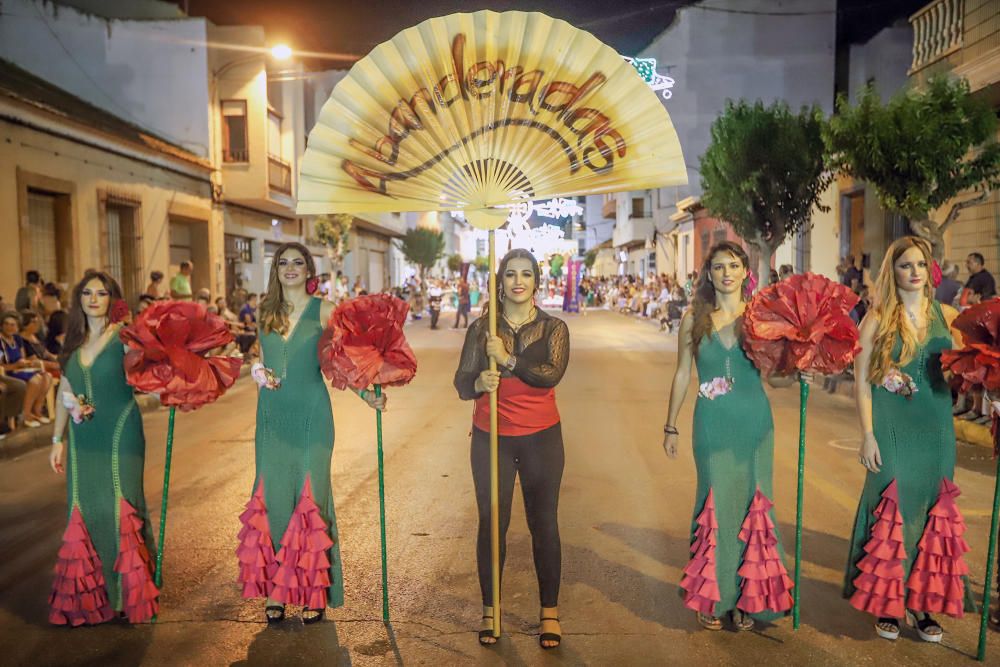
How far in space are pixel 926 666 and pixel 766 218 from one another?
51.1 ft

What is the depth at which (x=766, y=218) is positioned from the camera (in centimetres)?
1803

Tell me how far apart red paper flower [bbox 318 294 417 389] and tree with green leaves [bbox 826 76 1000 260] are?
30.7 ft

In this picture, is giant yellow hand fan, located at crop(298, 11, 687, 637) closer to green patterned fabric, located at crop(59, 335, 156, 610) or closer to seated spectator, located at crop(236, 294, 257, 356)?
green patterned fabric, located at crop(59, 335, 156, 610)

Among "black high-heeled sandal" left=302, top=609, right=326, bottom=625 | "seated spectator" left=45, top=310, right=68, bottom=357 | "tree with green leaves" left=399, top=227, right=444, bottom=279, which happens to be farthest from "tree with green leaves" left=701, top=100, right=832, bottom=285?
"tree with green leaves" left=399, top=227, right=444, bottom=279

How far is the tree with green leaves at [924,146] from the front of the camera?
1063 cm

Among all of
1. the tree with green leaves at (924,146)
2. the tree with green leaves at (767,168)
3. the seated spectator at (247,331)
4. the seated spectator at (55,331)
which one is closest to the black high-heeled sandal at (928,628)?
the tree with green leaves at (924,146)

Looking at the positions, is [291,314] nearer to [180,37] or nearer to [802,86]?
[180,37]

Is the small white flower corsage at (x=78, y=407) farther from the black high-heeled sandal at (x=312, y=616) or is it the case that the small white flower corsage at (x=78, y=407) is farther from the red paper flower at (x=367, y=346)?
the black high-heeled sandal at (x=312, y=616)

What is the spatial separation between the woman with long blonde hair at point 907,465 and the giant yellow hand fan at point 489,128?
1.38 meters

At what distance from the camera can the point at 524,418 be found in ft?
12.3

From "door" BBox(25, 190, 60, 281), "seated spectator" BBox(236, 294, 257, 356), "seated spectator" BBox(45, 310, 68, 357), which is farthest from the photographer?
"seated spectator" BBox(236, 294, 257, 356)

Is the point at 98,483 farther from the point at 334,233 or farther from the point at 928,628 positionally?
the point at 334,233

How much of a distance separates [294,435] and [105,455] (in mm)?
960

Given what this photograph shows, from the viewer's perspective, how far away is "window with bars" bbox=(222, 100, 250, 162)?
23.4m
